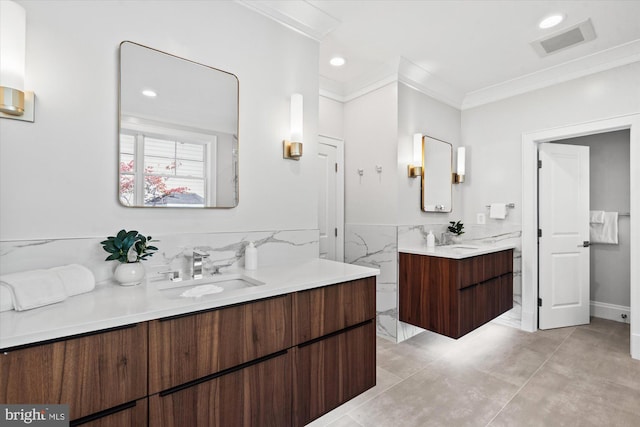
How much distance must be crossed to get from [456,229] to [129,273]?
3314 millimetres

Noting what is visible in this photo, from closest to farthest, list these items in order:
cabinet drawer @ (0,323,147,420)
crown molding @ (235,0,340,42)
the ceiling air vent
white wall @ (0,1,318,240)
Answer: cabinet drawer @ (0,323,147,420), white wall @ (0,1,318,240), crown molding @ (235,0,340,42), the ceiling air vent

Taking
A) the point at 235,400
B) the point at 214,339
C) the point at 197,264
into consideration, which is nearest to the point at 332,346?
the point at 235,400

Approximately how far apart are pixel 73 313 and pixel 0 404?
28cm

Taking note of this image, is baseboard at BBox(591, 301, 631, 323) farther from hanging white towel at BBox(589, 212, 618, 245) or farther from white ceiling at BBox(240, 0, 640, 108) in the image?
white ceiling at BBox(240, 0, 640, 108)

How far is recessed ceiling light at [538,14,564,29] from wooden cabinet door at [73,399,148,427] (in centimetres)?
347

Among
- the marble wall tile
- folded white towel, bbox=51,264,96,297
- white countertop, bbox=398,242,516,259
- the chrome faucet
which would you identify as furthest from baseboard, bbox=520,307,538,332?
folded white towel, bbox=51,264,96,297

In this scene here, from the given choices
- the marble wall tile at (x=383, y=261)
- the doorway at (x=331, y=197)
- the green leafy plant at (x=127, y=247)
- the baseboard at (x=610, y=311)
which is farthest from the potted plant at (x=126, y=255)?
the baseboard at (x=610, y=311)

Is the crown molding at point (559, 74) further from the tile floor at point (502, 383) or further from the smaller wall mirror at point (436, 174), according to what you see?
the tile floor at point (502, 383)

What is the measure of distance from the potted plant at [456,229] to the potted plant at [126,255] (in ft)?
10.5

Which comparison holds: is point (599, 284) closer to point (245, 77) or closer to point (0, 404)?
point (245, 77)

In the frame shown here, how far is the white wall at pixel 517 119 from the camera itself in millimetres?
2891

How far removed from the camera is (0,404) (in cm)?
88

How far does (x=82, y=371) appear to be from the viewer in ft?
3.21

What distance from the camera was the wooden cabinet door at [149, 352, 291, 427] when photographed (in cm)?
115
